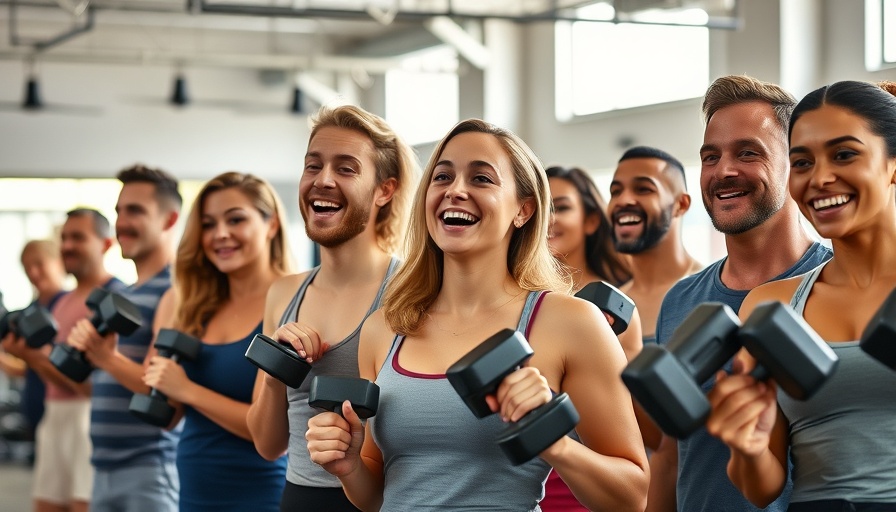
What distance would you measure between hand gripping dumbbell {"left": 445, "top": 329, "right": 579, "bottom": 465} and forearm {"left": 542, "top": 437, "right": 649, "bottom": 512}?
0.11 metres

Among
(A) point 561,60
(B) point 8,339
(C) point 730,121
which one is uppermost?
(A) point 561,60

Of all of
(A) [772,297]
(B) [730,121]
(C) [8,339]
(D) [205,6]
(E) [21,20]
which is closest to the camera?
(A) [772,297]

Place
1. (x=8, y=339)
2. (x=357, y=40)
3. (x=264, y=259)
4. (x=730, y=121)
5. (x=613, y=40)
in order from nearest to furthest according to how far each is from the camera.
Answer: (x=730, y=121) < (x=264, y=259) < (x=8, y=339) < (x=613, y=40) < (x=357, y=40)

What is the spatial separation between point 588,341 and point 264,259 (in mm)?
1589

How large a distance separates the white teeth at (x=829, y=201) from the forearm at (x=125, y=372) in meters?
2.34

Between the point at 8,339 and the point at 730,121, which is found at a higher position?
the point at 730,121

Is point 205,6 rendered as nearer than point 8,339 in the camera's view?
No

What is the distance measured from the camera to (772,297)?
1.95 m

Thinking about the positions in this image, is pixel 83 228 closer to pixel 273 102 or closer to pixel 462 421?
pixel 462 421

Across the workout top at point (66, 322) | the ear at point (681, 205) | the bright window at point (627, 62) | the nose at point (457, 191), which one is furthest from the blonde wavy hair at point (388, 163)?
the bright window at point (627, 62)

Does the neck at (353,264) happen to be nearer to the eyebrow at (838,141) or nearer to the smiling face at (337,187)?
the smiling face at (337,187)

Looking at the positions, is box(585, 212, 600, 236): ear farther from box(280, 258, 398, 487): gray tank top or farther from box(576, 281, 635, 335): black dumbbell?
box(576, 281, 635, 335): black dumbbell

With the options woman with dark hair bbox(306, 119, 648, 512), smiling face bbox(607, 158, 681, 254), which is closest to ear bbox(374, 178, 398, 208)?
woman with dark hair bbox(306, 119, 648, 512)

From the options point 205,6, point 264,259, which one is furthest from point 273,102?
point 264,259
